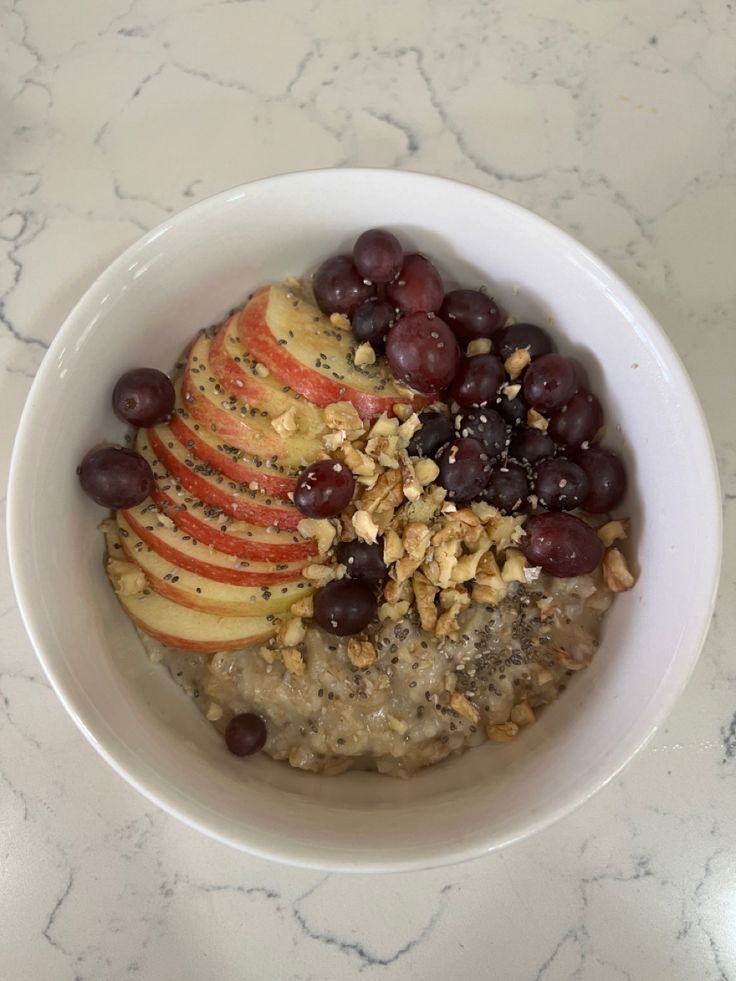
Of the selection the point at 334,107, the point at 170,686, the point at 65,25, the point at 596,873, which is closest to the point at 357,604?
the point at 170,686

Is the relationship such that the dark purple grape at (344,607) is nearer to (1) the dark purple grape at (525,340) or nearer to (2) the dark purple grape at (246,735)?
(2) the dark purple grape at (246,735)

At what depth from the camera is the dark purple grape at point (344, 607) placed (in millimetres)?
853

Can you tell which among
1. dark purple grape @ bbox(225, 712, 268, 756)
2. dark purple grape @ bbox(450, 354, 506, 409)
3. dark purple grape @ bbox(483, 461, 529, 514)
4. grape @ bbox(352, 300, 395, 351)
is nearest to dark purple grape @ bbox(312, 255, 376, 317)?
grape @ bbox(352, 300, 395, 351)

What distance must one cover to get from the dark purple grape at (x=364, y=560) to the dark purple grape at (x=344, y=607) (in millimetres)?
14

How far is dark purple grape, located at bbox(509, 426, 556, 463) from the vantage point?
2.94 feet

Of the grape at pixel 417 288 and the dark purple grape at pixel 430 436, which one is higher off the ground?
the grape at pixel 417 288

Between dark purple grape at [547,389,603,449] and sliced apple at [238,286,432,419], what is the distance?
0.15 meters

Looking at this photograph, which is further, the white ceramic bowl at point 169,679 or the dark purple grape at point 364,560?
the dark purple grape at point 364,560

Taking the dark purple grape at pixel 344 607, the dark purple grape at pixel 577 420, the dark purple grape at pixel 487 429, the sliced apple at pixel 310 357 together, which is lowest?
the dark purple grape at pixel 344 607

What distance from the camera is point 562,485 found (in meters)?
0.87

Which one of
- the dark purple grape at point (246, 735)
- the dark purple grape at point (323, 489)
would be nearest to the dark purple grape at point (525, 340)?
the dark purple grape at point (323, 489)

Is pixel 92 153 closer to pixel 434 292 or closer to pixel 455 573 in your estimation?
pixel 434 292

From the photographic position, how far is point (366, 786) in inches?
34.5

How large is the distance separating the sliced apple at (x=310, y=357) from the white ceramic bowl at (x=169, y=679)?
6cm
